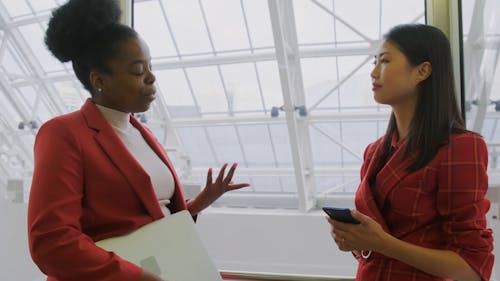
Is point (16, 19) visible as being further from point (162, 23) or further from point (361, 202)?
point (361, 202)

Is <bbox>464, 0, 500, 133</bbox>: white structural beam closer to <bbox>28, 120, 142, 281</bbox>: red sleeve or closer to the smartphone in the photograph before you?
the smartphone

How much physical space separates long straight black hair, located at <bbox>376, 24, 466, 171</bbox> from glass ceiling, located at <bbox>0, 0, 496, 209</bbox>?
11.6 feet

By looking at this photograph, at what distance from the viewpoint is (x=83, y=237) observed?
114cm

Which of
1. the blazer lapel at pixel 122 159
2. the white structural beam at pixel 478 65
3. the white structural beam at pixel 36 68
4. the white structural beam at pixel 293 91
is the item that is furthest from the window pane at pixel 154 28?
the blazer lapel at pixel 122 159

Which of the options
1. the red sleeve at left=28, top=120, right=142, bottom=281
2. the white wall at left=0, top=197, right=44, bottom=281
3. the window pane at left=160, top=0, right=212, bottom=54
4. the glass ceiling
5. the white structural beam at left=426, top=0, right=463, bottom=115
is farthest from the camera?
the window pane at left=160, top=0, right=212, bottom=54

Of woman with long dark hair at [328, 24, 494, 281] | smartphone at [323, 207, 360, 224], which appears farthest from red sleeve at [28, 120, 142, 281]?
woman with long dark hair at [328, 24, 494, 281]

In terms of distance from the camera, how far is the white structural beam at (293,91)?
4873 mm

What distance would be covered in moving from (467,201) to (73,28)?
1326 mm

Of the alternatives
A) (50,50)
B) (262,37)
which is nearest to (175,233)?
(50,50)

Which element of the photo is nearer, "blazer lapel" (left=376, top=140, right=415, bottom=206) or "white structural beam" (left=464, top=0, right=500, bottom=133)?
"blazer lapel" (left=376, top=140, right=415, bottom=206)

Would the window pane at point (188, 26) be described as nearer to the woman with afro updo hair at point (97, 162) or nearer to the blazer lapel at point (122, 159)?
the woman with afro updo hair at point (97, 162)

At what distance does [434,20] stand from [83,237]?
1822mm

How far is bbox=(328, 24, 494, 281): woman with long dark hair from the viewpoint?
118 centimetres

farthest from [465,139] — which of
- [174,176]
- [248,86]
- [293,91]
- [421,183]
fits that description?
[248,86]
